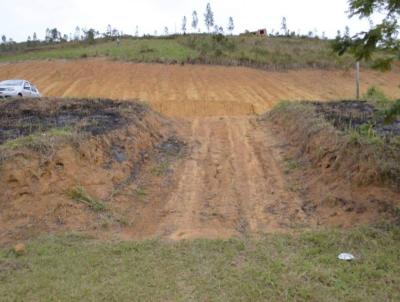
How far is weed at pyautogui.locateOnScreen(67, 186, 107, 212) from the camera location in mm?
8562

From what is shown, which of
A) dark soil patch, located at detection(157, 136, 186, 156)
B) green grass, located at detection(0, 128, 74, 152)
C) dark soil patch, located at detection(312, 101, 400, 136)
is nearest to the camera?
green grass, located at detection(0, 128, 74, 152)

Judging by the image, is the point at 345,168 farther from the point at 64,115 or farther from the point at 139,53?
the point at 139,53

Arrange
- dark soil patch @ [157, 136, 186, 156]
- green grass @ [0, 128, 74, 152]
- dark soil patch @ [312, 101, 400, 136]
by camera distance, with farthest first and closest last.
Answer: dark soil patch @ [157, 136, 186, 156] → dark soil patch @ [312, 101, 400, 136] → green grass @ [0, 128, 74, 152]

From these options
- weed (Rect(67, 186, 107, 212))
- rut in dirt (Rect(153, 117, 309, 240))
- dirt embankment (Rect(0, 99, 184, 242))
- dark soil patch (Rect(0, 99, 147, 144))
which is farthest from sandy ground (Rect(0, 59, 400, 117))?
weed (Rect(67, 186, 107, 212))

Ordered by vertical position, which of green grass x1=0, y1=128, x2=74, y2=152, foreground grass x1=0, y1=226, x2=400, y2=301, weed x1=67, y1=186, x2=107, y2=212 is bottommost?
foreground grass x1=0, y1=226, x2=400, y2=301

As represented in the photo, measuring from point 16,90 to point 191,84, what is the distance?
11.4 meters

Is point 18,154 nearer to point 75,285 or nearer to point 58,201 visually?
point 58,201

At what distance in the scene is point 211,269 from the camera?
21.1 ft

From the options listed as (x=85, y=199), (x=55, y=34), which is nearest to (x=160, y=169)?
(x=85, y=199)

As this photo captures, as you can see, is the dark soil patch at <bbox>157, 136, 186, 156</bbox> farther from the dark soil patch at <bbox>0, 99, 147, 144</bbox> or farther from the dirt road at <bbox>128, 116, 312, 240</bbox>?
the dark soil patch at <bbox>0, 99, 147, 144</bbox>

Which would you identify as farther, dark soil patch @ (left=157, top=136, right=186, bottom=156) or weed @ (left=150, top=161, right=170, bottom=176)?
Answer: dark soil patch @ (left=157, top=136, right=186, bottom=156)

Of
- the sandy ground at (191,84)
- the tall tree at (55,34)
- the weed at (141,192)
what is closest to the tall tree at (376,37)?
the weed at (141,192)

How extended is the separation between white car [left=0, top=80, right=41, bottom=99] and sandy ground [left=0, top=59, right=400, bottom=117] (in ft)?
15.8

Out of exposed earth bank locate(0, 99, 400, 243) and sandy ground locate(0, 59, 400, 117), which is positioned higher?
sandy ground locate(0, 59, 400, 117)
